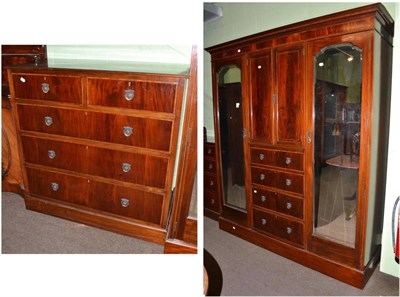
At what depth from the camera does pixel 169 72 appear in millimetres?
1131

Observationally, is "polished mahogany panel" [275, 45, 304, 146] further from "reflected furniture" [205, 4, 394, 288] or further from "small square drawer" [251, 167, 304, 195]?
"small square drawer" [251, 167, 304, 195]

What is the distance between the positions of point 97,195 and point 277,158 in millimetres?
1122

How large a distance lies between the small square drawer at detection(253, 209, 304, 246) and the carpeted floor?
923 millimetres

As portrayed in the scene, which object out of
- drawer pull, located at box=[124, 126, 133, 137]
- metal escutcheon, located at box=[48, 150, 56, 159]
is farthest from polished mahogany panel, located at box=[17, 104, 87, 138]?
drawer pull, located at box=[124, 126, 133, 137]

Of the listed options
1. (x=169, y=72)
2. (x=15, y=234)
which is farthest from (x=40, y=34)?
(x=15, y=234)

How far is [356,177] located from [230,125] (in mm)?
930

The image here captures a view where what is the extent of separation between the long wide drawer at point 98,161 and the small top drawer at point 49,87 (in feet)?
0.75

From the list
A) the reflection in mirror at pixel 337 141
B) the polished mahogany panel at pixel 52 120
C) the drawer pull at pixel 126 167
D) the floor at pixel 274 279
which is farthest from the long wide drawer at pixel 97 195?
the reflection in mirror at pixel 337 141

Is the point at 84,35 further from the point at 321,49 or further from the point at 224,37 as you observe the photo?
the point at 224,37

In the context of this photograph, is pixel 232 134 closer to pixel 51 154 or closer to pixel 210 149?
pixel 210 149

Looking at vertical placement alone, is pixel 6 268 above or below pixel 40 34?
below

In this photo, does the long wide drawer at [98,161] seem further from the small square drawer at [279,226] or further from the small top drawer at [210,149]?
the small top drawer at [210,149]

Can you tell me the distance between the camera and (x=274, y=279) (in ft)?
5.23

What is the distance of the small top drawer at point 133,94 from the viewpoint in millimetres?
1172
